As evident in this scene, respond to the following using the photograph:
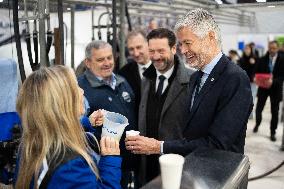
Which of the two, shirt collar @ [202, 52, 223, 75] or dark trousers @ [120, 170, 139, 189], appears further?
dark trousers @ [120, 170, 139, 189]

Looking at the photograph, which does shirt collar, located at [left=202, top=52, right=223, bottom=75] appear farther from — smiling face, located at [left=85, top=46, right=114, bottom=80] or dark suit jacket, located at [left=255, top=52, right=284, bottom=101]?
dark suit jacket, located at [left=255, top=52, right=284, bottom=101]

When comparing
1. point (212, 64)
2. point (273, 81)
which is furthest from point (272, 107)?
point (212, 64)

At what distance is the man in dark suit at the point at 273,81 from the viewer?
5.35 metres

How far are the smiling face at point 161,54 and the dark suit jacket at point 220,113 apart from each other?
0.78 m

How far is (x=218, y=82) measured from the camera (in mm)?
1556

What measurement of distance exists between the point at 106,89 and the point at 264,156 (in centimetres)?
311

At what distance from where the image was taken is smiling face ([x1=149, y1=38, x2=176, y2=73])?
2375 mm

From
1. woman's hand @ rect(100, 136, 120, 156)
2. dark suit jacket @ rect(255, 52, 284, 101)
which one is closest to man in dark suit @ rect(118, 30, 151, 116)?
woman's hand @ rect(100, 136, 120, 156)

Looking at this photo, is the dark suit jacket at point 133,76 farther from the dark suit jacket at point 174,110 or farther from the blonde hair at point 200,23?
the blonde hair at point 200,23

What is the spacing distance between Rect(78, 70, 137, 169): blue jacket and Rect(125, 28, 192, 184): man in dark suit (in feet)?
0.41

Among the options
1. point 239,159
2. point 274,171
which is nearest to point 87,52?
point 239,159

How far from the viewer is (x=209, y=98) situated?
156 cm

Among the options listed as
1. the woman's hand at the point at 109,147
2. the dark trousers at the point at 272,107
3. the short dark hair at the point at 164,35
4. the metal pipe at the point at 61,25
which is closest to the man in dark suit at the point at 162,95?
the short dark hair at the point at 164,35

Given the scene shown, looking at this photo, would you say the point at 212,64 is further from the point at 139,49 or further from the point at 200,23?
the point at 139,49
